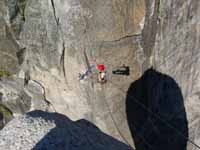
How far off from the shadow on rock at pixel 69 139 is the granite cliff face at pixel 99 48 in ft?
4.25

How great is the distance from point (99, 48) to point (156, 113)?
6.12ft

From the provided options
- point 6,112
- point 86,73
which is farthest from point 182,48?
point 6,112

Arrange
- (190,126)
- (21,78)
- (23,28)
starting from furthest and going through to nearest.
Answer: (21,78), (23,28), (190,126)

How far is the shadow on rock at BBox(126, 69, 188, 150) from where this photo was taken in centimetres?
788

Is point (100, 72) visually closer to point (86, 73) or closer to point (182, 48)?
point (86, 73)

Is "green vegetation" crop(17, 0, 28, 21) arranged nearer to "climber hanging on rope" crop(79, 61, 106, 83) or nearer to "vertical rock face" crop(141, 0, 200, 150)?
"climber hanging on rope" crop(79, 61, 106, 83)

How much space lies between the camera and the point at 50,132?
7023 mm

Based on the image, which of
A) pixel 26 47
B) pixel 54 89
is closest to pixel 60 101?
pixel 54 89

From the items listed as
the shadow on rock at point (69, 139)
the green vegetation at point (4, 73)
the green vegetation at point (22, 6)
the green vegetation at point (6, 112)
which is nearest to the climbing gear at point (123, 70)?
the shadow on rock at point (69, 139)

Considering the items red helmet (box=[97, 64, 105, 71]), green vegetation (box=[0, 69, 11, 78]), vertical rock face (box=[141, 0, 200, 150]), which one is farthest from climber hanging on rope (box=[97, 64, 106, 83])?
green vegetation (box=[0, 69, 11, 78])

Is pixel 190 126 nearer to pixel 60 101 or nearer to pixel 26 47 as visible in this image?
pixel 60 101

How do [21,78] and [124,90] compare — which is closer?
[124,90]

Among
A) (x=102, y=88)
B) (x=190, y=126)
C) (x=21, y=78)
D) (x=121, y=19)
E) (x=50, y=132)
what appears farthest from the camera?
(x=21, y=78)

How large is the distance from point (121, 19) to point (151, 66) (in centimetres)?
119
